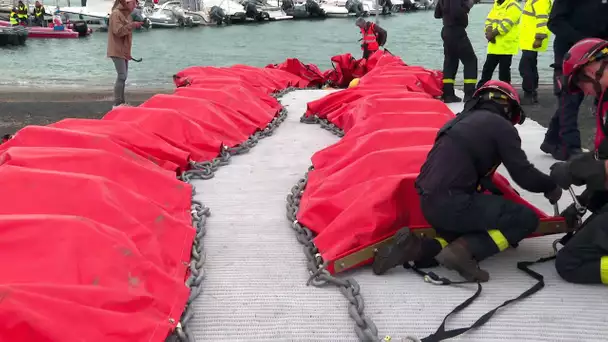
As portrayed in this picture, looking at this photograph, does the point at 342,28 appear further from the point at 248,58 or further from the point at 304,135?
the point at 304,135

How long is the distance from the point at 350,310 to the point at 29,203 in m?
1.67

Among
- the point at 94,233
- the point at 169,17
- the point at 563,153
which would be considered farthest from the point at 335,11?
the point at 94,233

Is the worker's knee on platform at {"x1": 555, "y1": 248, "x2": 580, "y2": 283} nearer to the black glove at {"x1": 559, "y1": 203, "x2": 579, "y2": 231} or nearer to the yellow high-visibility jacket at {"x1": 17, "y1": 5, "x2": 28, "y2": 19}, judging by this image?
the black glove at {"x1": 559, "y1": 203, "x2": 579, "y2": 231}

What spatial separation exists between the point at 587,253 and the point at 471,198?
610 millimetres

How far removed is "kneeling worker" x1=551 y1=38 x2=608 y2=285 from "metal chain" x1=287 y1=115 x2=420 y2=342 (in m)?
1.00

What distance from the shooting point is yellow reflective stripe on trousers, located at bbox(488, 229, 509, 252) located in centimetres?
294

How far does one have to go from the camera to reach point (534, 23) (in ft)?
25.6

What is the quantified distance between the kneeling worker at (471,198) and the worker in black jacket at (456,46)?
177 inches

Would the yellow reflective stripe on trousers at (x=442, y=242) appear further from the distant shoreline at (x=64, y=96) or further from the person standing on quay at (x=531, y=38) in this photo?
the distant shoreline at (x=64, y=96)

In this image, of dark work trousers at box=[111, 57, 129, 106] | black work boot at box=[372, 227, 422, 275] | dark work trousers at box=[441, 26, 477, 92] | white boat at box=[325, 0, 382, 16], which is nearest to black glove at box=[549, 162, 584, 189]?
black work boot at box=[372, 227, 422, 275]

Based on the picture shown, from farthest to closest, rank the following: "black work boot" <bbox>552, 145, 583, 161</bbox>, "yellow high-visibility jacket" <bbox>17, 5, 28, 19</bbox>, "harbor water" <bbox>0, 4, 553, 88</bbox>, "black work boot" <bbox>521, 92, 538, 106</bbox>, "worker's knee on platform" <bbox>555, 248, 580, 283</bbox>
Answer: "yellow high-visibility jacket" <bbox>17, 5, 28, 19</bbox> < "harbor water" <bbox>0, 4, 553, 88</bbox> < "black work boot" <bbox>521, 92, 538, 106</bbox> < "black work boot" <bbox>552, 145, 583, 161</bbox> < "worker's knee on platform" <bbox>555, 248, 580, 283</bbox>

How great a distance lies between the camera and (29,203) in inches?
111

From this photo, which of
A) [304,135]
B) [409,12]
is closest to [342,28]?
[409,12]

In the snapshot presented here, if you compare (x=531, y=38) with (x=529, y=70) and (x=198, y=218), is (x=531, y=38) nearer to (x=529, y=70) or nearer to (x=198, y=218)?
(x=529, y=70)
